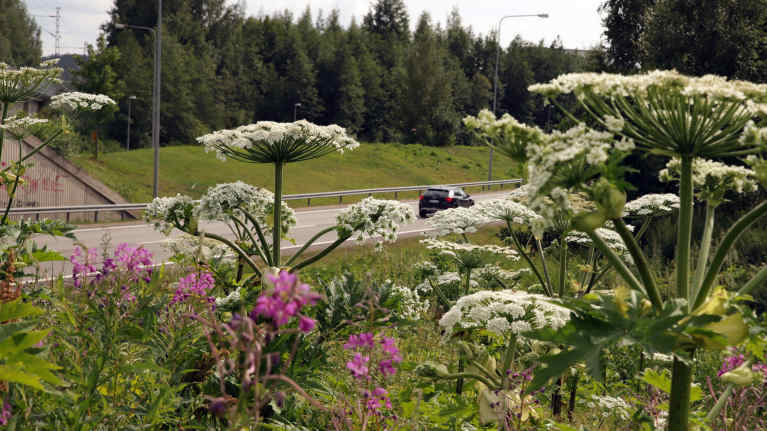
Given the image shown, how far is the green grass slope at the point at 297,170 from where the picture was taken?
35531 millimetres

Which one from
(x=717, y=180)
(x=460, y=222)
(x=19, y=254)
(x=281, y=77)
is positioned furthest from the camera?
(x=281, y=77)

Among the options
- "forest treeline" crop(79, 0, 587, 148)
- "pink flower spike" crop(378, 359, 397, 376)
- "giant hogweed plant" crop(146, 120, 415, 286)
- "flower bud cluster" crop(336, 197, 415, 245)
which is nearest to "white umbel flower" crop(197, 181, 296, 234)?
"giant hogweed plant" crop(146, 120, 415, 286)

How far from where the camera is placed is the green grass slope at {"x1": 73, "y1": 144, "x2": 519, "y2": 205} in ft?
117

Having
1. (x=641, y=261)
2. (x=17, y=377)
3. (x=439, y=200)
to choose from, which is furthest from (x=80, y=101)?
(x=439, y=200)

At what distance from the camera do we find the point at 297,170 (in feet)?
147

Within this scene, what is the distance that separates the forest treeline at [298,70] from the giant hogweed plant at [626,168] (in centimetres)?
4727

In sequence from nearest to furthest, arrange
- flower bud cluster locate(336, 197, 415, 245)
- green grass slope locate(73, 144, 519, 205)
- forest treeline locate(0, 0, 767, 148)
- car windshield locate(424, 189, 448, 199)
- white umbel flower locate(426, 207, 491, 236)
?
flower bud cluster locate(336, 197, 415, 245), white umbel flower locate(426, 207, 491, 236), car windshield locate(424, 189, 448, 199), green grass slope locate(73, 144, 519, 205), forest treeline locate(0, 0, 767, 148)

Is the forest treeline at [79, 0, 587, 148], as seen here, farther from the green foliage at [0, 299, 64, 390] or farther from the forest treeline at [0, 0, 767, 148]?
the green foliage at [0, 299, 64, 390]

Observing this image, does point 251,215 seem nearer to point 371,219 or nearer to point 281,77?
point 371,219

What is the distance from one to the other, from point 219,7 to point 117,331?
8804 cm

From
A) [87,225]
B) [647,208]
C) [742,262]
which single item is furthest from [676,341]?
[87,225]

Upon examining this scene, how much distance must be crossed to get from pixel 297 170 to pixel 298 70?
36636 mm

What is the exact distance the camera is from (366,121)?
275 feet

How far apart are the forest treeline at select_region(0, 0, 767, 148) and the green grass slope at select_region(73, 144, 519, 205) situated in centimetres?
773
